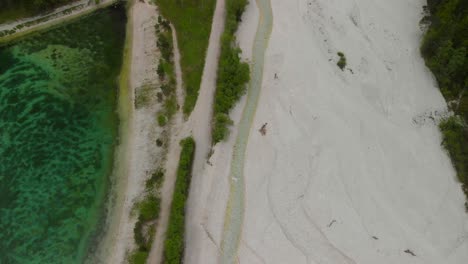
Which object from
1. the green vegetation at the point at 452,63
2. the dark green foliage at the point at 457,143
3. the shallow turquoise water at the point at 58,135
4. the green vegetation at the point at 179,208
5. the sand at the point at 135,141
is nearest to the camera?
the green vegetation at the point at 179,208

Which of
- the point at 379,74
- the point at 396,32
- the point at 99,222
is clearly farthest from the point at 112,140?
the point at 396,32

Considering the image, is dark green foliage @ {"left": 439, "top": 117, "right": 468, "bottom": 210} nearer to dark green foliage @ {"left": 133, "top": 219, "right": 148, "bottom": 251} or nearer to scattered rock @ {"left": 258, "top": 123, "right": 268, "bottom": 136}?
scattered rock @ {"left": 258, "top": 123, "right": 268, "bottom": 136}

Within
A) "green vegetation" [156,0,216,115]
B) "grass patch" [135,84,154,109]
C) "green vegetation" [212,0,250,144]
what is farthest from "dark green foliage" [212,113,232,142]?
"grass patch" [135,84,154,109]

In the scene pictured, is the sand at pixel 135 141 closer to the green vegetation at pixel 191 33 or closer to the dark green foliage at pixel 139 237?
the dark green foliage at pixel 139 237

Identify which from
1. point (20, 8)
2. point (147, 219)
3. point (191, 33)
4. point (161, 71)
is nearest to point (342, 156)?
point (147, 219)

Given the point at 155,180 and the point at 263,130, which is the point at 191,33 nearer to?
the point at 263,130

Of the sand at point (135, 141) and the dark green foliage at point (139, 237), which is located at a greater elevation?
the sand at point (135, 141)

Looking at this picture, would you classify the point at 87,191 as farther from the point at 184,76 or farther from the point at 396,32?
the point at 396,32

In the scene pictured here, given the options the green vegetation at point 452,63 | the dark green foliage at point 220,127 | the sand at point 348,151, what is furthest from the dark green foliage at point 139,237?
the green vegetation at point 452,63
